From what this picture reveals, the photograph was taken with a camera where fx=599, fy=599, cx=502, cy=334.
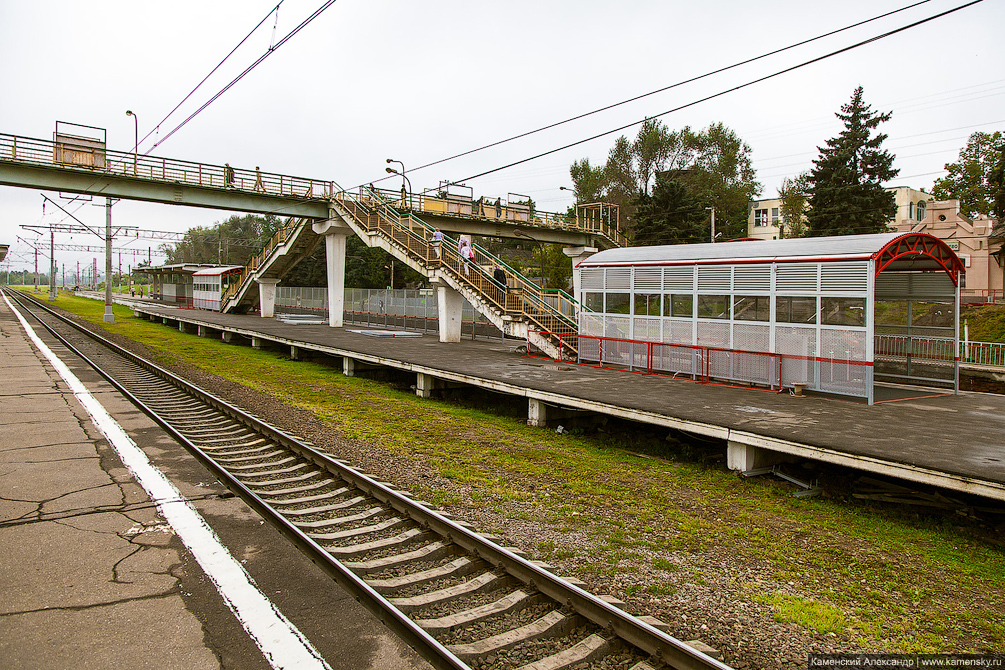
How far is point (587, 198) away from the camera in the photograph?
237 feet

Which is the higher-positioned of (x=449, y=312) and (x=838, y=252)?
(x=838, y=252)

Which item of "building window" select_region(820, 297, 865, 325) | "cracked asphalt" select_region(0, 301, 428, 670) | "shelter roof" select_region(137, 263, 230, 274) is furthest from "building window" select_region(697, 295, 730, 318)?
"shelter roof" select_region(137, 263, 230, 274)

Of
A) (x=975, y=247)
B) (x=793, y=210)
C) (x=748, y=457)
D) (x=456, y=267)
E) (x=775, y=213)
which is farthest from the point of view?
(x=775, y=213)

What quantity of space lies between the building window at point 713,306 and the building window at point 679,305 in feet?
0.86

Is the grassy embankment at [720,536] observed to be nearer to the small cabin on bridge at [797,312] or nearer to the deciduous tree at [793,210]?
the small cabin on bridge at [797,312]

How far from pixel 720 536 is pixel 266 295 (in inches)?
1530

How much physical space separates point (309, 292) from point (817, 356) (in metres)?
42.2

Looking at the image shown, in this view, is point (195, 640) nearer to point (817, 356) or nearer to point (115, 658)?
point (115, 658)

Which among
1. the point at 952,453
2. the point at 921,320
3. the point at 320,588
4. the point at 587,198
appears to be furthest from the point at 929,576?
the point at 587,198

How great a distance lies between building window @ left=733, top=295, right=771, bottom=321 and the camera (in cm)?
1384

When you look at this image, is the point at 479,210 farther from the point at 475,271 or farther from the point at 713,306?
the point at 713,306

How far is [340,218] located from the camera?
32938 mm

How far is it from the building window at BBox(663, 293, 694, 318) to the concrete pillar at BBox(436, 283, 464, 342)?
11.4 metres

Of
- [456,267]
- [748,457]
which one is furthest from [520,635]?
[456,267]
